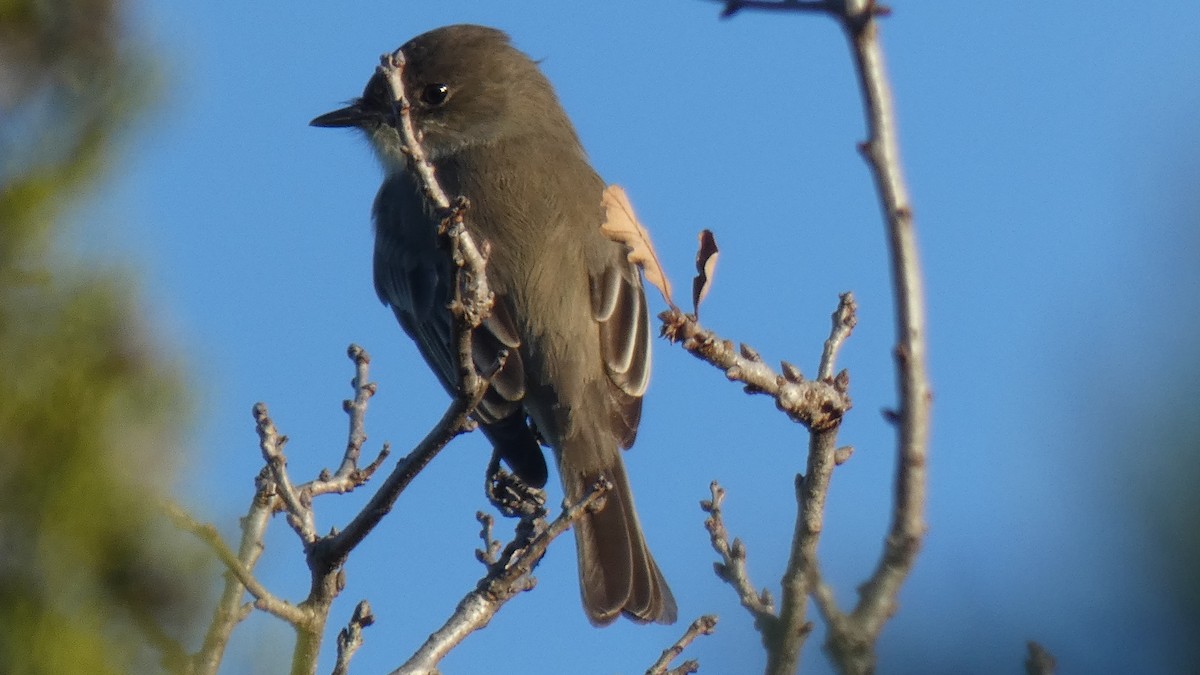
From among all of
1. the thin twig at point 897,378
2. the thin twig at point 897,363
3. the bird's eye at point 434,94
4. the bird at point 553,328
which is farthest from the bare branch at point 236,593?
the bird's eye at point 434,94

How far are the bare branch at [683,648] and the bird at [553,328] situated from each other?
0.78 meters

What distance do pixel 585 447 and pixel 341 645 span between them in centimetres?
182

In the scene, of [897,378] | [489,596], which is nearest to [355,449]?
[489,596]

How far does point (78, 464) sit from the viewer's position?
570cm

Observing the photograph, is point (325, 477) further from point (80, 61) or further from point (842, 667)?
point (80, 61)

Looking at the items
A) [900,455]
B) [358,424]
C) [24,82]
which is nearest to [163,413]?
[358,424]

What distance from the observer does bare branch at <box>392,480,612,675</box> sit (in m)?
4.53

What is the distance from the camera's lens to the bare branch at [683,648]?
5.04m

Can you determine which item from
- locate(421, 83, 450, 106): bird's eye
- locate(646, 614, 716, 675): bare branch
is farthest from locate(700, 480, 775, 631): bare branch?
locate(421, 83, 450, 106): bird's eye

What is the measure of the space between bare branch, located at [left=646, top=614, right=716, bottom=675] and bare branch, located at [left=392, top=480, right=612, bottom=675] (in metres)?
0.54

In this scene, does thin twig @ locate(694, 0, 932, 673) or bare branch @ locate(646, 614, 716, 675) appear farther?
bare branch @ locate(646, 614, 716, 675)

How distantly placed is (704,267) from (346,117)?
4123 mm

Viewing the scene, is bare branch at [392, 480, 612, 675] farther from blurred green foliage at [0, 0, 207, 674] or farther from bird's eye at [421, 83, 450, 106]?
bird's eye at [421, 83, 450, 106]

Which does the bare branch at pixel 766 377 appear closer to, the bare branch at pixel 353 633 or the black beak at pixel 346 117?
the bare branch at pixel 353 633
